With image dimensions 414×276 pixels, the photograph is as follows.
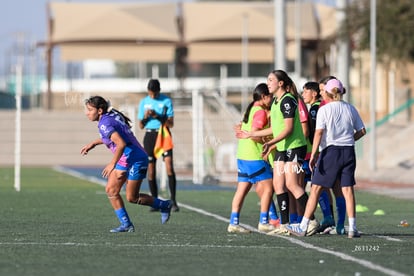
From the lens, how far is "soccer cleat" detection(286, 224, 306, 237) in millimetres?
14703

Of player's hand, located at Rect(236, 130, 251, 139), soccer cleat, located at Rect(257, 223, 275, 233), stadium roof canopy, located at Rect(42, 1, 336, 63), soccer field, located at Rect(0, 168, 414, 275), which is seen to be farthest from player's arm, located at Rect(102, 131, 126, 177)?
stadium roof canopy, located at Rect(42, 1, 336, 63)

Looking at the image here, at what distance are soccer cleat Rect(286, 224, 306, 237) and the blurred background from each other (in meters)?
11.9

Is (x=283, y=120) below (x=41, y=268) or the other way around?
the other way around

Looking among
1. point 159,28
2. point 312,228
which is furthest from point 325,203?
point 159,28

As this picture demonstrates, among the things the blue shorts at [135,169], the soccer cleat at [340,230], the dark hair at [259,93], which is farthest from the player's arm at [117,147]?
the soccer cleat at [340,230]

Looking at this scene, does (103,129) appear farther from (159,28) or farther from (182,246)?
(159,28)

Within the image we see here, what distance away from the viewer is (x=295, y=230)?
14.8m

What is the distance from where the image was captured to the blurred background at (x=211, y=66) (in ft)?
123

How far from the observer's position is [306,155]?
1562 cm

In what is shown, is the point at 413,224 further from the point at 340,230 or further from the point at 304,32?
the point at 304,32

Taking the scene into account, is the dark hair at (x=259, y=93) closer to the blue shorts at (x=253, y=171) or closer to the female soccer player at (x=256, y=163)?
the female soccer player at (x=256, y=163)

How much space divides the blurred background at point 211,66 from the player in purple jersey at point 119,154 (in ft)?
35.4

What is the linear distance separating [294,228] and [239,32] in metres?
61.0

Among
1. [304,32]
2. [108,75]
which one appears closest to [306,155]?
[304,32]
